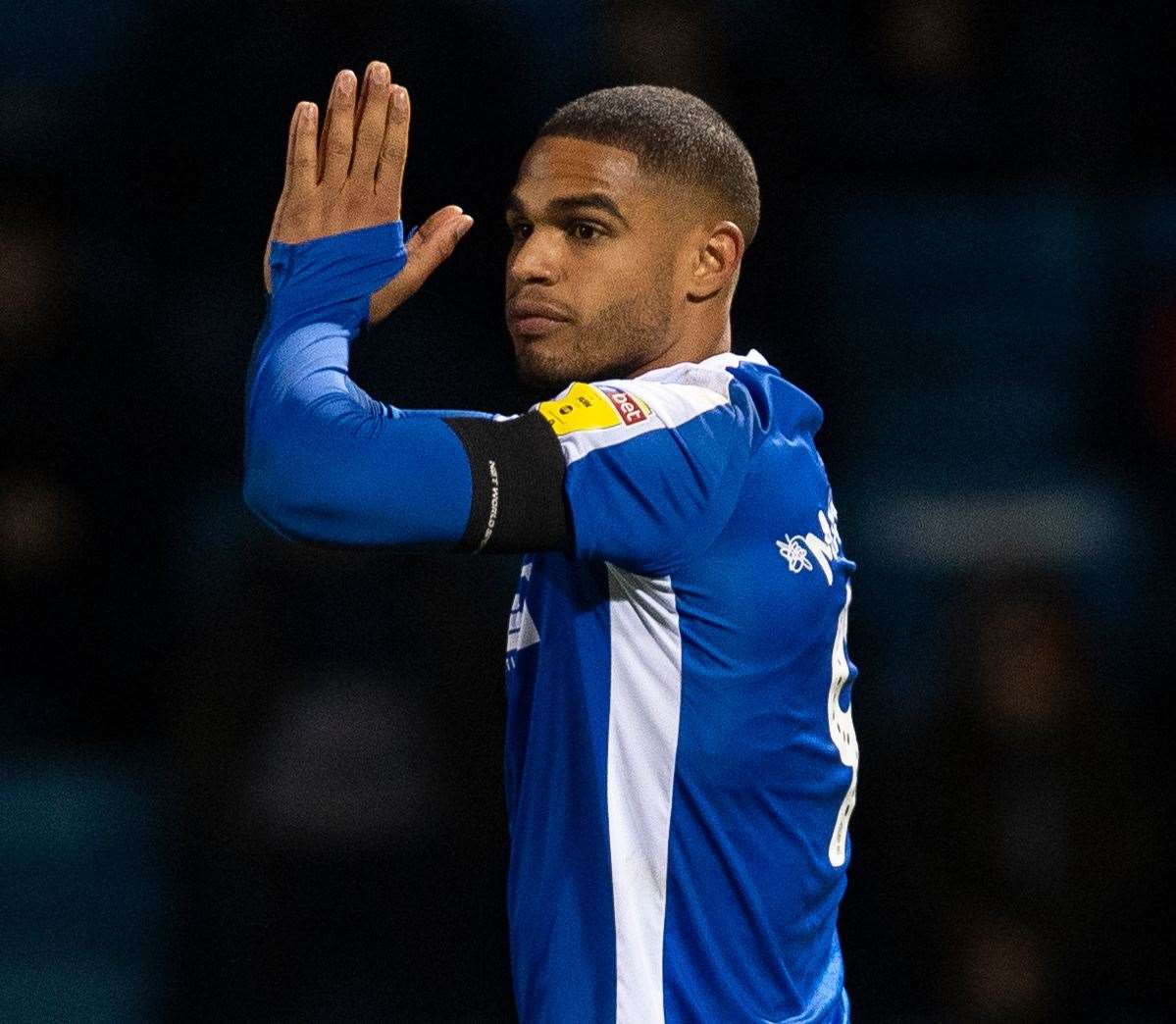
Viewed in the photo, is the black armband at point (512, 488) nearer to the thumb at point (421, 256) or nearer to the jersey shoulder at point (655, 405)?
the jersey shoulder at point (655, 405)

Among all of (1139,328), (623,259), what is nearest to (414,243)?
(623,259)

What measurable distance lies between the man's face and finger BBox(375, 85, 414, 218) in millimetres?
241

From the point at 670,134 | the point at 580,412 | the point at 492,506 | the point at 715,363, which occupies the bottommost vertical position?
the point at 492,506

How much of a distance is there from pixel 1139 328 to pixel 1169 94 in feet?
2.97

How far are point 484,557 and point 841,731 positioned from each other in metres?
2.59

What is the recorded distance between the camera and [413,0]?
5.37 m

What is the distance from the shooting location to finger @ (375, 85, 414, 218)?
2.35m

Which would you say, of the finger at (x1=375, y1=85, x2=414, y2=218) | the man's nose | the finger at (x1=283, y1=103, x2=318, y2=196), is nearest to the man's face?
the man's nose

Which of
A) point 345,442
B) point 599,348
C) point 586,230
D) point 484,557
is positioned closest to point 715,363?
point 599,348

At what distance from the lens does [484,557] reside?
509cm

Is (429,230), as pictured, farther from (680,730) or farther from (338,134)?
(680,730)

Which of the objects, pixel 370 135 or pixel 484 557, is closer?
pixel 370 135

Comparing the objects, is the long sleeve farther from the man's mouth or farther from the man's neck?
the man's neck

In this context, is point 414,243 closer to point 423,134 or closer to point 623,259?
point 623,259
